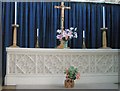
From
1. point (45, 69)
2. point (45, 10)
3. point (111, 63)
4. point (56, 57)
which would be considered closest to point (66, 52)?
point (56, 57)

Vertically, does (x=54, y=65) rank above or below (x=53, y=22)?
below

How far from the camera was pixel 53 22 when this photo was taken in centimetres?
581

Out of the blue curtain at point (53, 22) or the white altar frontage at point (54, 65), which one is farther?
the blue curtain at point (53, 22)

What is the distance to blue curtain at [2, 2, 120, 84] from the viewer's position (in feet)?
18.6

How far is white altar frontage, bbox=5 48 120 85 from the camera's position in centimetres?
482

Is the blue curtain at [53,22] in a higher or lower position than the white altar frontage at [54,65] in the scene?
higher

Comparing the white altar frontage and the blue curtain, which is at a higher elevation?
the blue curtain

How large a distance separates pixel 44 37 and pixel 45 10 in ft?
2.05

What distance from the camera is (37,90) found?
13.3 feet

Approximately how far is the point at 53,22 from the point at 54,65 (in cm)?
128

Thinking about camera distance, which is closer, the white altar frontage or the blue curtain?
the white altar frontage

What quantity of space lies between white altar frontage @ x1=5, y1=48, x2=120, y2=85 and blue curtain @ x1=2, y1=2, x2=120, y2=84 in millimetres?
755

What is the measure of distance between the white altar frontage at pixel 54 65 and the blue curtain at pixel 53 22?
755 mm

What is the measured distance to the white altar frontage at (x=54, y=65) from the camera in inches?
190
